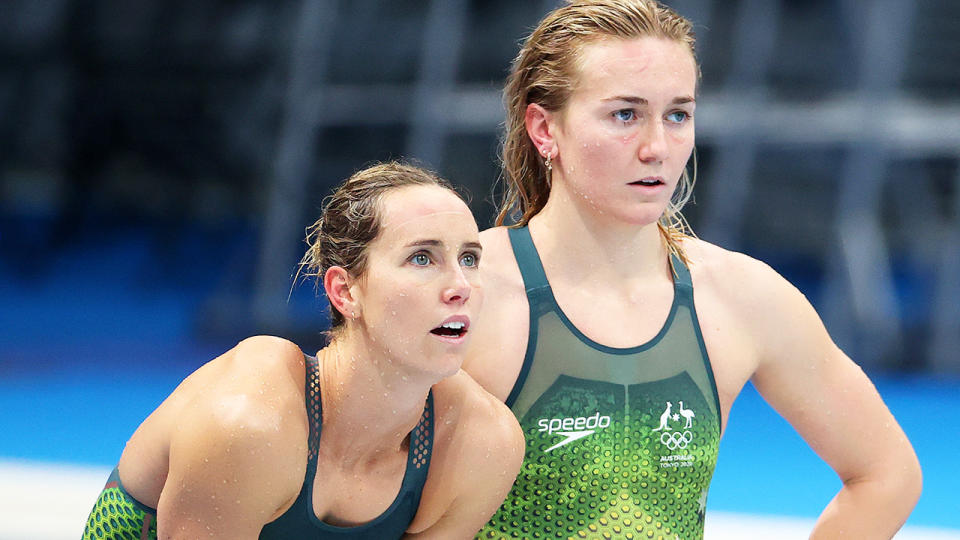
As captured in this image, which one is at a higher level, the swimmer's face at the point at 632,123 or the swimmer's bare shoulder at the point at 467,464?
the swimmer's face at the point at 632,123

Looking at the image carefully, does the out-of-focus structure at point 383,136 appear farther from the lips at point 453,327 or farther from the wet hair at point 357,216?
the lips at point 453,327

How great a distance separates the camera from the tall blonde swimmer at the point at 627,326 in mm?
2596

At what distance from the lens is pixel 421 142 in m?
11.3

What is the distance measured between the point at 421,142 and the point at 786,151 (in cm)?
605

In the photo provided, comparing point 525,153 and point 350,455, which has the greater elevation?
point 525,153

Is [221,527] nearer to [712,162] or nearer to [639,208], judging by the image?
[639,208]

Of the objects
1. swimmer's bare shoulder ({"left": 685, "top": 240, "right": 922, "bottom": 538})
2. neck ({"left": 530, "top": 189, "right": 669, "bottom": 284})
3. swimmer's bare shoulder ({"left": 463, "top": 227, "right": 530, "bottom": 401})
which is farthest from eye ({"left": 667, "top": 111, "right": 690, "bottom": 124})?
swimmer's bare shoulder ({"left": 463, "top": 227, "right": 530, "bottom": 401})

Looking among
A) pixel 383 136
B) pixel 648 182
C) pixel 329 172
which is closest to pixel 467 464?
pixel 648 182

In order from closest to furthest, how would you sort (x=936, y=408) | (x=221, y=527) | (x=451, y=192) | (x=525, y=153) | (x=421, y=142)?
(x=221, y=527) < (x=451, y=192) < (x=525, y=153) < (x=936, y=408) < (x=421, y=142)

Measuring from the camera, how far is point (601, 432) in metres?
2.64

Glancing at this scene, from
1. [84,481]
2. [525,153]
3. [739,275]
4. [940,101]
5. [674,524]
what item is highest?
[940,101]

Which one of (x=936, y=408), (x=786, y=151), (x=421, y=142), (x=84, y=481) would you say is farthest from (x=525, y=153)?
(x=786, y=151)

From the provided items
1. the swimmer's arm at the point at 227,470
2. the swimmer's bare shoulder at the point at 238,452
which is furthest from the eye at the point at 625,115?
the swimmer's arm at the point at 227,470

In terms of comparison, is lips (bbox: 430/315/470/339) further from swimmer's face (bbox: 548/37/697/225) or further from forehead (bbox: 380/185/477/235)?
swimmer's face (bbox: 548/37/697/225)
